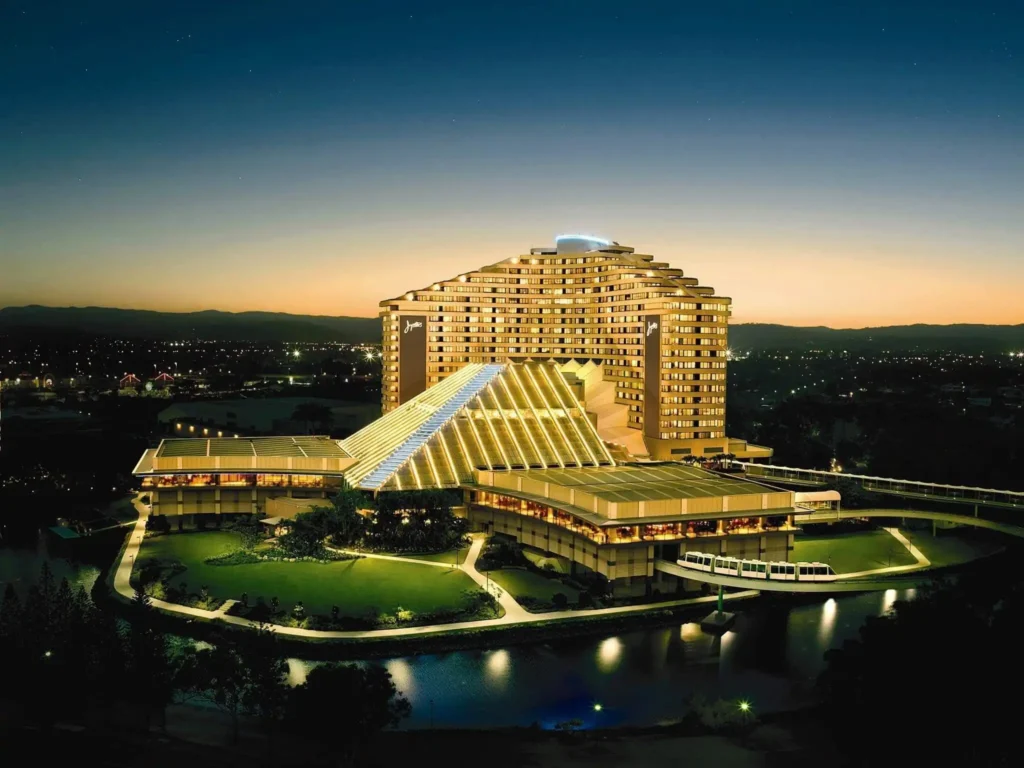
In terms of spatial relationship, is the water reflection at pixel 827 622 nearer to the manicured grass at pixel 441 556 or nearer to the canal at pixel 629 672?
the canal at pixel 629 672

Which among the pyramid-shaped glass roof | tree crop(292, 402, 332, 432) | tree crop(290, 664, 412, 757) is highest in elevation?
the pyramid-shaped glass roof

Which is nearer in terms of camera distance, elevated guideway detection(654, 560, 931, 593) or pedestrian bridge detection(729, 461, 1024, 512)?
elevated guideway detection(654, 560, 931, 593)

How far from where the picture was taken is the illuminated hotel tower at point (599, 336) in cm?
8094

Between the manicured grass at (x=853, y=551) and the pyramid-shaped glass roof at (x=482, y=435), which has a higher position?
the pyramid-shaped glass roof at (x=482, y=435)

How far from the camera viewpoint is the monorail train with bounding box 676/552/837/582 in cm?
4369

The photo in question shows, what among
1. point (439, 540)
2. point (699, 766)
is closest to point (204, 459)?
point (439, 540)

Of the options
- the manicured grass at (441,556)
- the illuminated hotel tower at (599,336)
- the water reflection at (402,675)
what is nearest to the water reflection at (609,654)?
the water reflection at (402,675)

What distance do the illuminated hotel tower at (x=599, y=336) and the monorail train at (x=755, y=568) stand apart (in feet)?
105

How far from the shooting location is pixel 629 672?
3591 cm

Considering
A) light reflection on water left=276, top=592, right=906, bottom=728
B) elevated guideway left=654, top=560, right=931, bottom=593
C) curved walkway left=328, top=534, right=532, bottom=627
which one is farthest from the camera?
elevated guideway left=654, top=560, right=931, bottom=593

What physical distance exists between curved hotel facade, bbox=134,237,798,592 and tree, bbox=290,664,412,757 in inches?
740

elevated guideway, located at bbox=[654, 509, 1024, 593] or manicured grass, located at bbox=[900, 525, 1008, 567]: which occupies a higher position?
elevated guideway, located at bbox=[654, 509, 1024, 593]

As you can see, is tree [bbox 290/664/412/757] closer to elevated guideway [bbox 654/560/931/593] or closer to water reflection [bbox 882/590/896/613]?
elevated guideway [bbox 654/560/931/593]

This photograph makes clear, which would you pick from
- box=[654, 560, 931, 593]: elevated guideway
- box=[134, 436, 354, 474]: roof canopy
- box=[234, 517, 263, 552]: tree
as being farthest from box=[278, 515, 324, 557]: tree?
box=[654, 560, 931, 593]: elevated guideway
